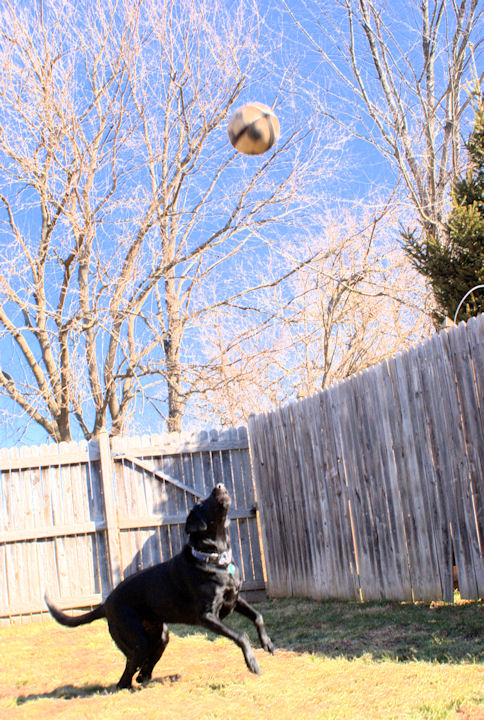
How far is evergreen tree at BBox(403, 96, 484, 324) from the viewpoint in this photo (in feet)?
23.5

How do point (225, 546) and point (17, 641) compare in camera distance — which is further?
point (17, 641)

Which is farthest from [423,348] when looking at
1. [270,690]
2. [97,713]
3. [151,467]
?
[151,467]

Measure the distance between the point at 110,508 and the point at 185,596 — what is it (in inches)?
177

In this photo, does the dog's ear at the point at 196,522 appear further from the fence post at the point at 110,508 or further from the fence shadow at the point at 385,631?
the fence post at the point at 110,508

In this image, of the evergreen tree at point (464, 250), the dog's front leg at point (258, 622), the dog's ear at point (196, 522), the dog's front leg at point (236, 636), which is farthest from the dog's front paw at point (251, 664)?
the evergreen tree at point (464, 250)

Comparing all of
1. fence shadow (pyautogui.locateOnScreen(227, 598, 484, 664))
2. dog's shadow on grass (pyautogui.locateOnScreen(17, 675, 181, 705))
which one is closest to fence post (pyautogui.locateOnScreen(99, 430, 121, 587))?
fence shadow (pyautogui.locateOnScreen(227, 598, 484, 664))

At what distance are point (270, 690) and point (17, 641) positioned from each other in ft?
14.3

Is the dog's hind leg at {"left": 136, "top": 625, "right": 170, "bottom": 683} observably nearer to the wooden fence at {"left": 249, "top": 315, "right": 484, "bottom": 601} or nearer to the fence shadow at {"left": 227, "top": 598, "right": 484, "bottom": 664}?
the fence shadow at {"left": 227, "top": 598, "right": 484, "bottom": 664}

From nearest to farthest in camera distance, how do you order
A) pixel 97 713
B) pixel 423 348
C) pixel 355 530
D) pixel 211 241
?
pixel 97 713, pixel 423 348, pixel 355 530, pixel 211 241

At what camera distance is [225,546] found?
466cm

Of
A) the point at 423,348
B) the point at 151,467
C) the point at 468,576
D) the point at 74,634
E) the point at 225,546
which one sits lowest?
the point at 74,634

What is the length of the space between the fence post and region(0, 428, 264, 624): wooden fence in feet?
0.04

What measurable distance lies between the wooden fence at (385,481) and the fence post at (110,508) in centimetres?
190

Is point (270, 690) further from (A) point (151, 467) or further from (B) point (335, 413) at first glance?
(A) point (151, 467)
